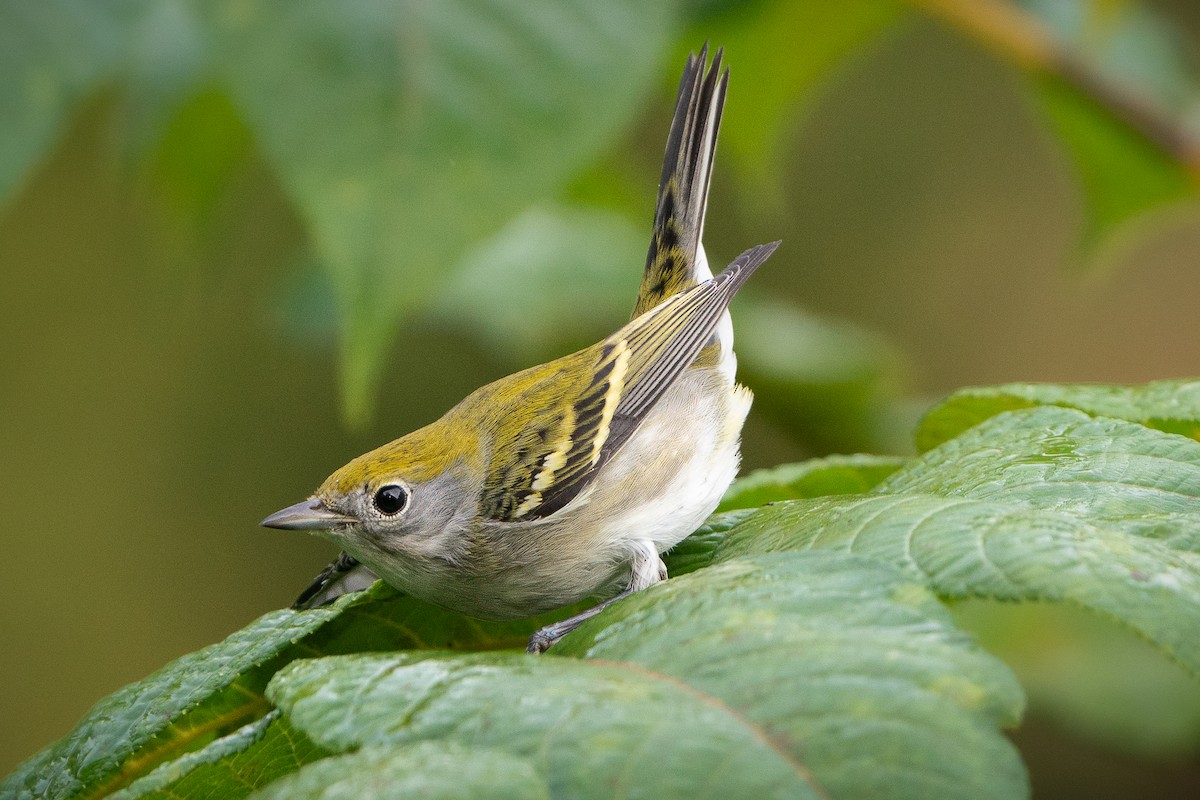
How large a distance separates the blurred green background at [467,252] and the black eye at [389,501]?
21cm

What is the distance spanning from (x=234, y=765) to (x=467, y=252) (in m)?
0.97

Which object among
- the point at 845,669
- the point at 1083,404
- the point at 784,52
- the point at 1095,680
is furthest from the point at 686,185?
the point at 1095,680

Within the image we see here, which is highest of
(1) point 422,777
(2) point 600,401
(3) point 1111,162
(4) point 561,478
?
(3) point 1111,162

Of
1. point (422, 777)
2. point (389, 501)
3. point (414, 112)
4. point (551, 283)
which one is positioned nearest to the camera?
point (422, 777)

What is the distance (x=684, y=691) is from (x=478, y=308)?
11.3ft

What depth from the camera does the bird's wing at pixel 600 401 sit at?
281cm

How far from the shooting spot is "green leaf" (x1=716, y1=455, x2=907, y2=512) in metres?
2.35

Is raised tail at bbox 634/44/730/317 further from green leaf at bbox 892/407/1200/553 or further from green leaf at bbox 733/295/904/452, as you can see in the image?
green leaf at bbox 892/407/1200/553

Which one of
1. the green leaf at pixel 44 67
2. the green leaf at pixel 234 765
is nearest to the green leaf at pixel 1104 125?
the green leaf at pixel 44 67

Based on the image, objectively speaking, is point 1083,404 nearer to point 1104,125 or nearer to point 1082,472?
point 1082,472

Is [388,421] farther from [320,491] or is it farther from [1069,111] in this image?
[1069,111]

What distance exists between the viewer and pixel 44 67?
8.34ft

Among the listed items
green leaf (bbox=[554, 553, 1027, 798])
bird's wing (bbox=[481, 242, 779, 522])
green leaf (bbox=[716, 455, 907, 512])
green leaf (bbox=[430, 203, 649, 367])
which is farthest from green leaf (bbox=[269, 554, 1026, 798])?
green leaf (bbox=[430, 203, 649, 367])

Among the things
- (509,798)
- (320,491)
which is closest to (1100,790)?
(320,491)
